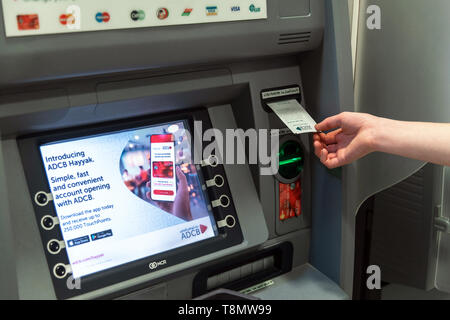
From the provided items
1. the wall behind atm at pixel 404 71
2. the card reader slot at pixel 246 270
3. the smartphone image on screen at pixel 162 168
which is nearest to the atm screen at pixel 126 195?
the smartphone image on screen at pixel 162 168

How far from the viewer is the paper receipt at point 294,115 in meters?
1.45

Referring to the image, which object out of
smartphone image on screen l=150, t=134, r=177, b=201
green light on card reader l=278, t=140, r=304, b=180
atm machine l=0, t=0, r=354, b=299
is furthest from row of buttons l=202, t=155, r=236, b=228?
green light on card reader l=278, t=140, r=304, b=180

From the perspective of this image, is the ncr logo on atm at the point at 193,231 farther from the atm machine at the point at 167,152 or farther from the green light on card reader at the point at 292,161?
the green light on card reader at the point at 292,161

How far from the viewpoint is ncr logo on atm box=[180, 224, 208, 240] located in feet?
4.80

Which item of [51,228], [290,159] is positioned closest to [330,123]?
[290,159]

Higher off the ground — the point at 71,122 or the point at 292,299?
the point at 71,122

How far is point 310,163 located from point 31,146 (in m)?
0.95

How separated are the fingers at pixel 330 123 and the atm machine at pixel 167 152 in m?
0.05

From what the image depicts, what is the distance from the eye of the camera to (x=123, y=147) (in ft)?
4.63

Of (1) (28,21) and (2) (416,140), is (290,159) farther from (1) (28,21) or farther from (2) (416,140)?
(1) (28,21)

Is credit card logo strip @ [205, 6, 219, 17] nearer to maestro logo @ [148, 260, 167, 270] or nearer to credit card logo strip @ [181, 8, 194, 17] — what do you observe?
credit card logo strip @ [181, 8, 194, 17]

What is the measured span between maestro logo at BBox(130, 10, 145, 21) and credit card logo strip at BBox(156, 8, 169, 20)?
4 centimetres
